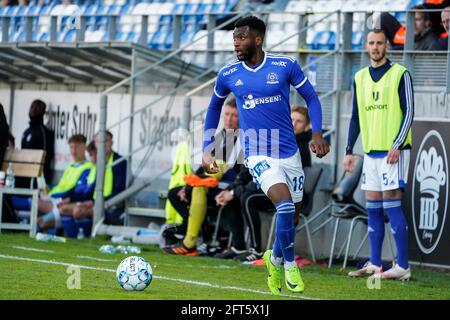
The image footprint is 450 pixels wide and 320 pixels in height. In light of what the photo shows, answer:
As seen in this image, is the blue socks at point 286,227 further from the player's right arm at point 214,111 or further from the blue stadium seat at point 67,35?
the blue stadium seat at point 67,35

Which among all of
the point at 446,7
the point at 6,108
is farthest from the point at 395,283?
the point at 6,108

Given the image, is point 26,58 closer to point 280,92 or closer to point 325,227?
point 325,227

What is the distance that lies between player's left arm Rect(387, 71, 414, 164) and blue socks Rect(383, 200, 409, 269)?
0.44 m

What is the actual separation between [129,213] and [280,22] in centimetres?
376

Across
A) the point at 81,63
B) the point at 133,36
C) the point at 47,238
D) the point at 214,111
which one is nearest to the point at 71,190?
the point at 47,238

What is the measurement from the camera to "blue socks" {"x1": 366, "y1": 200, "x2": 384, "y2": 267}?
11.5 m

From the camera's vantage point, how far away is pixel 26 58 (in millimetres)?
18422

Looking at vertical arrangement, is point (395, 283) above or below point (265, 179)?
below

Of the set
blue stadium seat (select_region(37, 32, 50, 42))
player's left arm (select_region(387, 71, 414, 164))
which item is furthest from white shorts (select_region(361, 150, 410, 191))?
blue stadium seat (select_region(37, 32, 50, 42))

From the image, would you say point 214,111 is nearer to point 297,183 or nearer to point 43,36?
point 297,183

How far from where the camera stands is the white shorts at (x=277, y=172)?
30.2 feet

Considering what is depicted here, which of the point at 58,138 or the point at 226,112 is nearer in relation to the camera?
the point at 226,112

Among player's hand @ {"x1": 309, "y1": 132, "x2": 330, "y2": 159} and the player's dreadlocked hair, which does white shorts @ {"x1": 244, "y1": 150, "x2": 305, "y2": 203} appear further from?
the player's dreadlocked hair

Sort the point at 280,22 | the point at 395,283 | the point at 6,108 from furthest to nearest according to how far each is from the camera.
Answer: the point at 6,108, the point at 280,22, the point at 395,283
